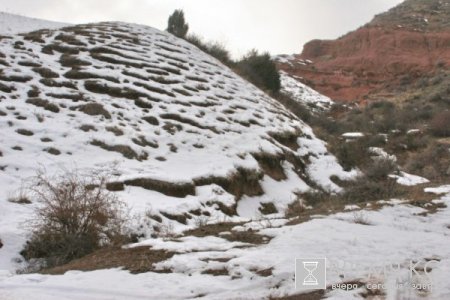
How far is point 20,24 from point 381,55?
3543cm

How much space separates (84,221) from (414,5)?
5748cm

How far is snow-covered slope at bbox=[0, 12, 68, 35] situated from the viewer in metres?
14.2

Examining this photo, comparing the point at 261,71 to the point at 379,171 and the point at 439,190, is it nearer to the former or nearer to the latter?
the point at 379,171

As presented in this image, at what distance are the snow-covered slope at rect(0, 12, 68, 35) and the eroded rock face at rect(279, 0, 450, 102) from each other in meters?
24.1

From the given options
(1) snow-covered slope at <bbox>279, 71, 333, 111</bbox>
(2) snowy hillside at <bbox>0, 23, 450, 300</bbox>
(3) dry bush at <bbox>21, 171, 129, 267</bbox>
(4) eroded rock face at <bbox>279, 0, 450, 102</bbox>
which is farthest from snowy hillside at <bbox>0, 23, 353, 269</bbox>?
(4) eroded rock face at <bbox>279, 0, 450, 102</bbox>

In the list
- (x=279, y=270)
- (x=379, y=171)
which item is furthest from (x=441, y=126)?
(x=279, y=270)

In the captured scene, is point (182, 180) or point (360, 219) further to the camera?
point (182, 180)

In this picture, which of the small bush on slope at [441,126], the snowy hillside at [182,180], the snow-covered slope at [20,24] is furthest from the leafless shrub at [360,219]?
the small bush on slope at [441,126]

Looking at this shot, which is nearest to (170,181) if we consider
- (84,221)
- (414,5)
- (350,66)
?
(84,221)

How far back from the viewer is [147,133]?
8938mm

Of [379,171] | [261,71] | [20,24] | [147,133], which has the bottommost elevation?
[379,171]
